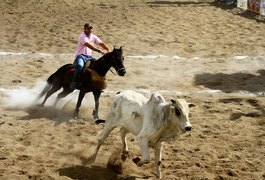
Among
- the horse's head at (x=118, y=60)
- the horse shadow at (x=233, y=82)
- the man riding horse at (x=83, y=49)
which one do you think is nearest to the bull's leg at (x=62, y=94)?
the man riding horse at (x=83, y=49)

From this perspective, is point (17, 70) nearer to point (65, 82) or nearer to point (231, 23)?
point (65, 82)

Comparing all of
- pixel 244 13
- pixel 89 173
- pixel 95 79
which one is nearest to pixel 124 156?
pixel 89 173

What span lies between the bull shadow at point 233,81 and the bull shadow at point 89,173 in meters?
6.08

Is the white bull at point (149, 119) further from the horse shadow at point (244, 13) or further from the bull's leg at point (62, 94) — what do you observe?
the horse shadow at point (244, 13)

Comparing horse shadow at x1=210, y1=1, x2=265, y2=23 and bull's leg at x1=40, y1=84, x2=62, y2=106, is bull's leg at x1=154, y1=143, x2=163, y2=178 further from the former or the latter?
horse shadow at x1=210, y1=1, x2=265, y2=23

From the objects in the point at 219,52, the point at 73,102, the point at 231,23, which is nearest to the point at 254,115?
the point at 73,102

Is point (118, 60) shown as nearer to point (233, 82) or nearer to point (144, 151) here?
point (144, 151)

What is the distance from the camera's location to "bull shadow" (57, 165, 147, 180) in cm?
714

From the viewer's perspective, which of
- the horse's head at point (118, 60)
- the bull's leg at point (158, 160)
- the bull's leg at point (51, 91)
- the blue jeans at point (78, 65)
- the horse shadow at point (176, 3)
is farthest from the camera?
the horse shadow at point (176, 3)

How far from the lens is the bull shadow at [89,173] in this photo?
23.4ft

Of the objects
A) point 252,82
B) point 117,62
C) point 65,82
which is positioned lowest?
point 252,82

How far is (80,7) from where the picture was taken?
71.6 feet

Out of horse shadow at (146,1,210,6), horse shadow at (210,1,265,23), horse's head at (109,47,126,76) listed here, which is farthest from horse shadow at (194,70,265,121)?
horse shadow at (146,1,210,6)

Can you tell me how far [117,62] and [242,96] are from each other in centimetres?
389
